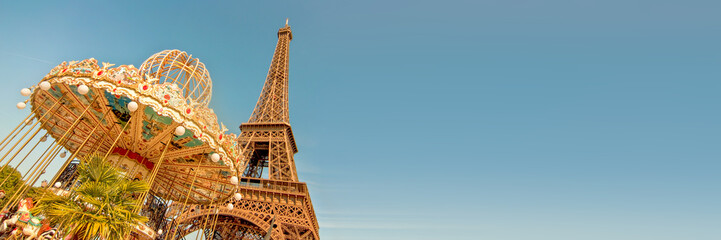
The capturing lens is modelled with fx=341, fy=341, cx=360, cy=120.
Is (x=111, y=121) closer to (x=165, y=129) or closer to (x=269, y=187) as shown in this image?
(x=165, y=129)

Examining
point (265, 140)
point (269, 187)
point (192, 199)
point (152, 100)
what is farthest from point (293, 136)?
point (152, 100)

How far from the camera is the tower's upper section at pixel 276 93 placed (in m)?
36.1

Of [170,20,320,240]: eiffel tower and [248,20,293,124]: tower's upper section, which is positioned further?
[248,20,293,124]: tower's upper section

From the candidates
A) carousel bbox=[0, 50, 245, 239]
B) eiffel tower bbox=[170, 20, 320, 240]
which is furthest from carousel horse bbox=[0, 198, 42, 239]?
Answer: eiffel tower bbox=[170, 20, 320, 240]

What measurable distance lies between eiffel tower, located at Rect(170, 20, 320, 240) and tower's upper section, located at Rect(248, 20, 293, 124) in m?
0.13

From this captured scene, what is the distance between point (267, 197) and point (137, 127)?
1731 cm

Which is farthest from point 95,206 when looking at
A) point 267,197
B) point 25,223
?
point 267,197

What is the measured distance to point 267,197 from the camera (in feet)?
85.6

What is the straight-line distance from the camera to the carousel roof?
27.0 feet

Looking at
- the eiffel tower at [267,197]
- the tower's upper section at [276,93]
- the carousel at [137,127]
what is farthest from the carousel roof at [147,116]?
the tower's upper section at [276,93]

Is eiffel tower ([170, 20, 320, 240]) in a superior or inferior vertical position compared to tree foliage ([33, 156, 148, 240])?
superior

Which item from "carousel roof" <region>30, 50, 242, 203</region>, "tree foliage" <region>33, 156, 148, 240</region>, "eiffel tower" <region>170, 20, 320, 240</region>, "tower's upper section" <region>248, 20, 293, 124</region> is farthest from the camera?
"tower's upper section" <region>248, 20, 293, 124</region>

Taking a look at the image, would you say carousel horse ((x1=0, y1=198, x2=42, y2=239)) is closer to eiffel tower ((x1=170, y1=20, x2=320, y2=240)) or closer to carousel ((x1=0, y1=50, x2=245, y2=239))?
carousel ((x1=0, y1=50, x2=245, y2=239))

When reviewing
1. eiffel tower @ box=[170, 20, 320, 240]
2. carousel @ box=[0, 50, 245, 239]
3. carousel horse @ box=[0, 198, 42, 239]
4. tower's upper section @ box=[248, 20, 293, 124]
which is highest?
tower's upper section @ box=[248, 20, 293, 124]
